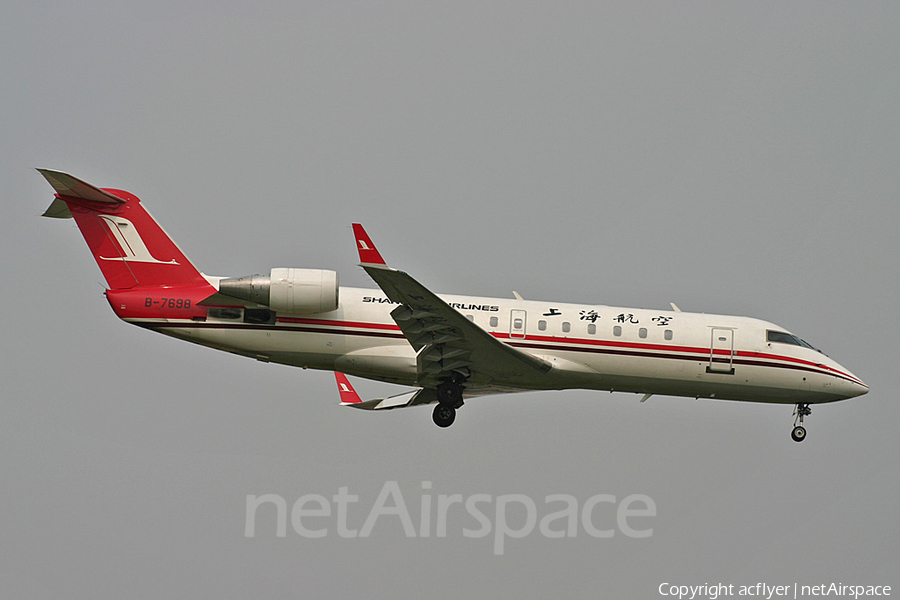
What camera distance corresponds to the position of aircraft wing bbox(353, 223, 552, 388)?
80.1ft

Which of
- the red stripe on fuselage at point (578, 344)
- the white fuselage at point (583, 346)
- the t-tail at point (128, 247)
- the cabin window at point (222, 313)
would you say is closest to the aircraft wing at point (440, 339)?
the white fuselage at point (583, 346)

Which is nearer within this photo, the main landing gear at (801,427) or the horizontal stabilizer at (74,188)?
the horizontal stabilizer at (74,188)

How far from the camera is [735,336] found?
28.4 m

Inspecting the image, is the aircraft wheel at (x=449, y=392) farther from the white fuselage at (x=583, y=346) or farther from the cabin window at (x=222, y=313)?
Result: the cabin window at (x=222, y=313)

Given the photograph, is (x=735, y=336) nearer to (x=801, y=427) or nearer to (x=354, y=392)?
(x=801, y=427)

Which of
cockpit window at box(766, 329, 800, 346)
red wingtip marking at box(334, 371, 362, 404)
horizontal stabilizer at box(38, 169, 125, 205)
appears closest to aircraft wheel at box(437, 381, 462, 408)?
red wingtip marking at box(334, 371, 362, 404)

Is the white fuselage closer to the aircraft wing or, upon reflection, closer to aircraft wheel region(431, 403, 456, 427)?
the aircraft wing

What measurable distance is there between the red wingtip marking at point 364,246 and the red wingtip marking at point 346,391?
258 inches

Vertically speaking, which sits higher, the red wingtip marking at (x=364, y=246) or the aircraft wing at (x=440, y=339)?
the red wingtip marking at (x=364, y=246)

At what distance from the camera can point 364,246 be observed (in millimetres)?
24234

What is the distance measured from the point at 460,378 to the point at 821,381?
383 inches

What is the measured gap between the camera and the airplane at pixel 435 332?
26.2 m

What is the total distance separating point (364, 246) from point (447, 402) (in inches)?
216

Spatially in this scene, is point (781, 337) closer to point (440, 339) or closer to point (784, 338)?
point (784, 338)
